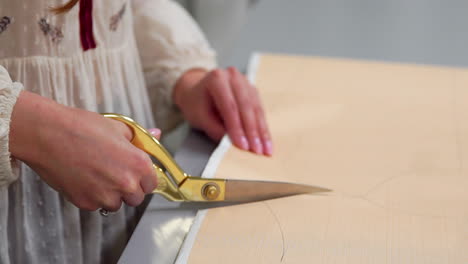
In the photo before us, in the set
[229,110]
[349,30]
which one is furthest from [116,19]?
[349,30]

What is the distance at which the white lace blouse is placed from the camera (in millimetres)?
523

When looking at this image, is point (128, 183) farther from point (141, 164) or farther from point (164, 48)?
point (164, 48)

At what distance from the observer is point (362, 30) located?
5.75ft

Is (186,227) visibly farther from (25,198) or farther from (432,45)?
(432,45)

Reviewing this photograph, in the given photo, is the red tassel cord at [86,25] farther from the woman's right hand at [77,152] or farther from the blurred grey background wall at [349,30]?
the blurred grey background wall at [349,30]

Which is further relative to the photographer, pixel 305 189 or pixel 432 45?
pixel 432 45

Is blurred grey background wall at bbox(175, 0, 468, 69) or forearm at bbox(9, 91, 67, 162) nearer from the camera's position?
forearm at bbox(9, 91, 67, 162)

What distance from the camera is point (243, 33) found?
5.80 feet

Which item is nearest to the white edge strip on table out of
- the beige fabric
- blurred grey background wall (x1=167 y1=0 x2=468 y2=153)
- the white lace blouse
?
the beige fabric

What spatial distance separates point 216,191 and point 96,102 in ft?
0.59

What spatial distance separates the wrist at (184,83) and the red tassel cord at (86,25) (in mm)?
149

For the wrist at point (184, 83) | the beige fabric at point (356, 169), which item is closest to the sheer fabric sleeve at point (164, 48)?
the wrist at point (184, 83)

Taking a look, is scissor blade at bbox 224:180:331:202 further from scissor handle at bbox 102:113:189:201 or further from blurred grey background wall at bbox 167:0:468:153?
blurred grey background wall at bbox 167:0:468:153

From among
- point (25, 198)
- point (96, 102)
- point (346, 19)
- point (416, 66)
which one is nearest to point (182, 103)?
point (96, 102)
